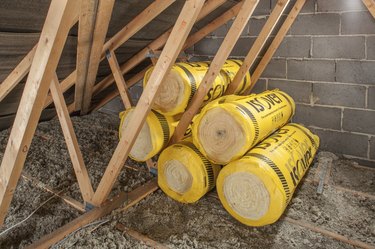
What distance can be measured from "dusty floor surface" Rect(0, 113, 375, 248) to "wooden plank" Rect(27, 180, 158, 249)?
0.04 m

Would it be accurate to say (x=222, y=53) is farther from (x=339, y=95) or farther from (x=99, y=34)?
(x=339, y=95)

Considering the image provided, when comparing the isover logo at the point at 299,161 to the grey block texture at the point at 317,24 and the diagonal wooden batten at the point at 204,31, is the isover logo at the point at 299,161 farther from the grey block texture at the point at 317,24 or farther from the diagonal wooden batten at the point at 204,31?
the diagonal wooden batten at the point at 204,31

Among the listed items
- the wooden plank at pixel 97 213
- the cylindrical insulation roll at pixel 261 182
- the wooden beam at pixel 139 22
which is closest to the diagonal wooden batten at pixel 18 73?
the wooden beam at pixel 139 22

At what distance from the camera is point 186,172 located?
81.0 inches

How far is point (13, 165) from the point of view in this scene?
4.22 feet

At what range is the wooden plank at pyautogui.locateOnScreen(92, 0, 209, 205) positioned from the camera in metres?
1.47

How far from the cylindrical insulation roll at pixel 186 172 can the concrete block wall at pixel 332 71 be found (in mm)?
1311

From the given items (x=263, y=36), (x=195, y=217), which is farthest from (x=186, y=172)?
(x=263, y=36)

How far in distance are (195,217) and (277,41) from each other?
70.2 inches

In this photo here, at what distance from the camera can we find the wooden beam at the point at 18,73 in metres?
1.94

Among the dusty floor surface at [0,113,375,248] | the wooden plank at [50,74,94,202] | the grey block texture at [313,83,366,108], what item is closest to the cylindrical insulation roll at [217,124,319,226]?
the dusty floor surface at [0,113,375,248]

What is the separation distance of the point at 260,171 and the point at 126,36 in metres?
1.42

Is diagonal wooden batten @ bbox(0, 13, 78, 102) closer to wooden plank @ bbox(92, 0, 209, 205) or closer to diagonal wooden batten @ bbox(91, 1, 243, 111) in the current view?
wooden plank @ bbox(92, 0, 209, 205)

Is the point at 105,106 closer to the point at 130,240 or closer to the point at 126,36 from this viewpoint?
the point at 126,36
